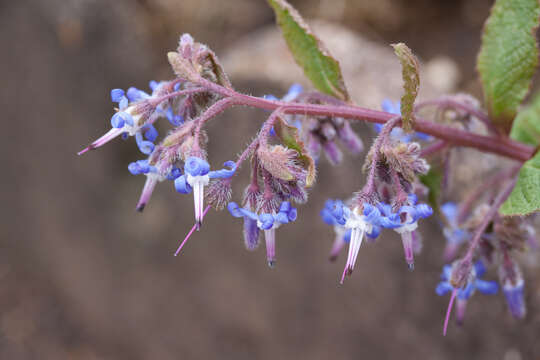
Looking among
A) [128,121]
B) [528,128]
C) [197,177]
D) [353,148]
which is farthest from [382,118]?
[528,128]

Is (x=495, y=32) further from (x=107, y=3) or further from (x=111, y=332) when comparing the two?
(x=111, y=332)

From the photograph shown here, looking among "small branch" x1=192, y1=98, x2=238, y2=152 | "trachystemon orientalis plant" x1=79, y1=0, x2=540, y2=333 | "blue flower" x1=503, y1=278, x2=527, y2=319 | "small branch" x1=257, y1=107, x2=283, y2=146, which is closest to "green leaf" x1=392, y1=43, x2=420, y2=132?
"trachystemon orientalis plant" x1=79, y1=0, x2=540, y2=333

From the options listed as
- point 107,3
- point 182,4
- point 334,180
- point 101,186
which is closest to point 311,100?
point 334,180

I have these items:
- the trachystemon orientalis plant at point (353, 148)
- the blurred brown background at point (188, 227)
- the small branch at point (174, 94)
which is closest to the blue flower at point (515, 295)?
the trachystemon orientalis plant at point (353, 148)

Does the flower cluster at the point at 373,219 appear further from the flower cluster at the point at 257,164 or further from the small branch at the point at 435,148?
the small branch at the point at 435,148

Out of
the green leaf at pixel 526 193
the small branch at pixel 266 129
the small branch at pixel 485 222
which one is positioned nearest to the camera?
the small branch at pixel 266 129

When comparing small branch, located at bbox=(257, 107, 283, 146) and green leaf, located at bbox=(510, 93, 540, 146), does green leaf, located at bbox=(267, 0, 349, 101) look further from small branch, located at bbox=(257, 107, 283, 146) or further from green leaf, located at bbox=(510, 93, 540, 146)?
green leaf, located at bbox=(510, 93, 540, 146)

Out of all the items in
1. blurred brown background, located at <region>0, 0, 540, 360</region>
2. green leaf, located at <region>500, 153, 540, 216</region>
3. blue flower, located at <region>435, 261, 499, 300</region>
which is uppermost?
green leaf, located at <region>500, 153, 540, 216</region>

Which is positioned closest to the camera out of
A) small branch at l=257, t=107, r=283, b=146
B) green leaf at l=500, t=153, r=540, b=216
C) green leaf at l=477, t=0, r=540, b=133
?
small branch at l=257, t=107, r=283, b=146
